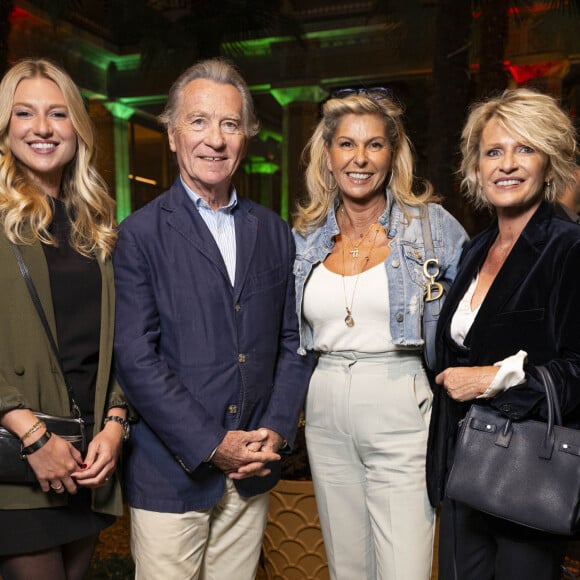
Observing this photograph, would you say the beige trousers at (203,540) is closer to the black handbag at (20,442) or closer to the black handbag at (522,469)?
the black handbag at (20,442)

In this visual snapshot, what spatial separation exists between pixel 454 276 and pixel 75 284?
1220 mm

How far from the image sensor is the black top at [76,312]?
1776 mm

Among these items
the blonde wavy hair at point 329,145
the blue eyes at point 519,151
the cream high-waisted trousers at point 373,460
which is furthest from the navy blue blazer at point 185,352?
the blue eyes at point 519,151

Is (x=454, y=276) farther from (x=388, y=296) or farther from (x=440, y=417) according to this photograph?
(x=440, y=417)

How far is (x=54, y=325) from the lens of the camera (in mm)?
1740

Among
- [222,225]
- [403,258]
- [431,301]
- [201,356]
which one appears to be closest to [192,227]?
[222,225]

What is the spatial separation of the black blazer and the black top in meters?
1.04

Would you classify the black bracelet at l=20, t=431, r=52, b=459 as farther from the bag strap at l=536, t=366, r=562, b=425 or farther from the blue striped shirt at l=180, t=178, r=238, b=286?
the bag strap at l=536, t=366, r=562, b=425

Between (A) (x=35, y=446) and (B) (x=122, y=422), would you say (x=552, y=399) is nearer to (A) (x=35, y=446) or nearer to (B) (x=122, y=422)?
(B) (x=122, y=422)

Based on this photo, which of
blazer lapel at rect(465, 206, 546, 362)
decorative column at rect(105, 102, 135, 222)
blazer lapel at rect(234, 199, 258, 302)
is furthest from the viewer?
decorative column at rect(105, 102, 135, 222)

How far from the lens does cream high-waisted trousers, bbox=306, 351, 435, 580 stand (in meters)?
2.07

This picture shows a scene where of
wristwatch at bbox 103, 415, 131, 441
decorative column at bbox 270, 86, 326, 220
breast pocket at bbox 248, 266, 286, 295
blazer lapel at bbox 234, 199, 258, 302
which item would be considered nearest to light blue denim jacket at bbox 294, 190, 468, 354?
breast pocket at bbox 248, 266, 286, 295

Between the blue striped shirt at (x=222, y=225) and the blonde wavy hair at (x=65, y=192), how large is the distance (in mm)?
273

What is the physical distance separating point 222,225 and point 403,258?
614mm
